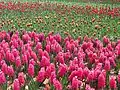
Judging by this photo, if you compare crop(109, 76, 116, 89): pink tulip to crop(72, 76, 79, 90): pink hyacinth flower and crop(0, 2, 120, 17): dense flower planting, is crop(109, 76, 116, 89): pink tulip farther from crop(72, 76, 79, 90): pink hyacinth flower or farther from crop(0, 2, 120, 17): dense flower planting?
crop(0, 2, 120, 17): dense flower planting

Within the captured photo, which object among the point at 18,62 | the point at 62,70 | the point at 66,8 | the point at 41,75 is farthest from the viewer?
the point at 66,8

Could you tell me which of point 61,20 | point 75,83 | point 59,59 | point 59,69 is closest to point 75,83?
point 75,83

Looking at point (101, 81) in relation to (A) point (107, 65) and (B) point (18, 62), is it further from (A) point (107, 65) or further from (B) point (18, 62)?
(B) point (18, 62)

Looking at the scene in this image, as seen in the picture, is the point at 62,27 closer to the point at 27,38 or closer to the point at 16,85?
the point at 27,38

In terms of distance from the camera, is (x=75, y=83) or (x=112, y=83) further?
(x=112, y=83)

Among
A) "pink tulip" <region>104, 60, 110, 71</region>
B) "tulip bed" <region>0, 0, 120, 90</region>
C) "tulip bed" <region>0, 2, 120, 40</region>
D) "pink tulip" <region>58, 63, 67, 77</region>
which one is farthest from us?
"tulip bed" <region>0, 2, 120, 40</region>

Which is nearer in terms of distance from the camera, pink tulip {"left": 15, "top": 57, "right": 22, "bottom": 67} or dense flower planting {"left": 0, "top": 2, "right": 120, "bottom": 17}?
pink tulip {"left": 15, "top": 57, "right": 22, "bottom": 67}

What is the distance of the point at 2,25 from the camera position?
10758 mm

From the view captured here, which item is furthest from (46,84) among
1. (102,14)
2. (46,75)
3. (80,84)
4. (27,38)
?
(102,14)

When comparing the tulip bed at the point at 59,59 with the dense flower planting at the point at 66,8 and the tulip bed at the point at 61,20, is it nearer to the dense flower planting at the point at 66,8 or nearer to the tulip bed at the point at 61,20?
the tulip bed at the point at 61,20

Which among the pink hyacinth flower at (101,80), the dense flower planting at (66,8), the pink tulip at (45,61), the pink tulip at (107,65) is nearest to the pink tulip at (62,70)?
the pink tulip at (45,61)

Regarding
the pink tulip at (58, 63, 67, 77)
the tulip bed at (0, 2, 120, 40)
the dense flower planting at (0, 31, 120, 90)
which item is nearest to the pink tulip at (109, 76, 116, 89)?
the dense flower planting at (0, 31, 120, 90)

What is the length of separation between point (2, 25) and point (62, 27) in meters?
1.68

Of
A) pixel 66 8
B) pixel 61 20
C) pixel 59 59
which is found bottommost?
pixel 66 8
